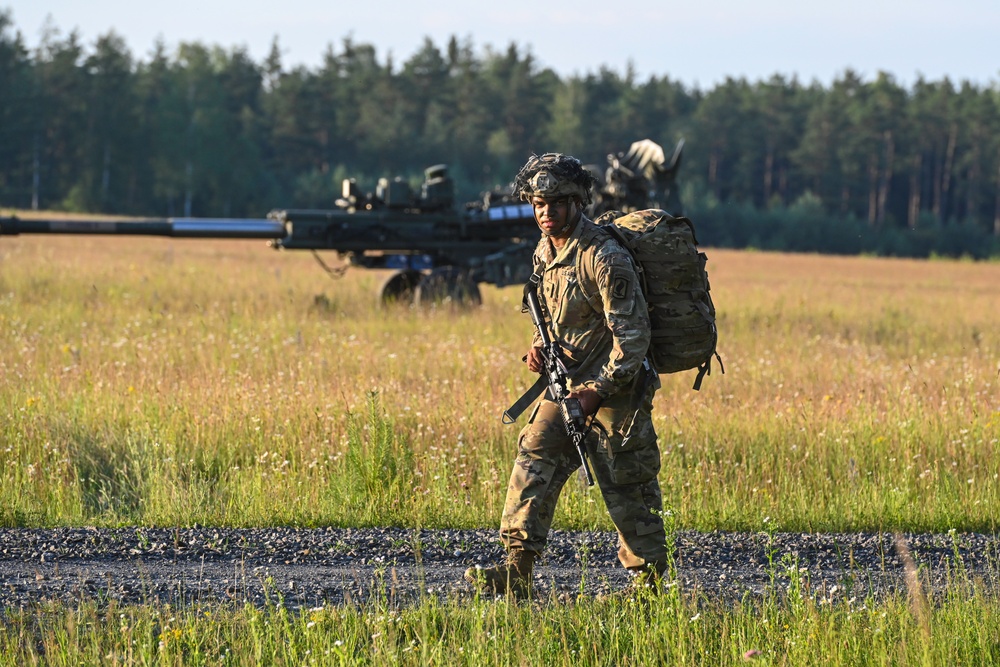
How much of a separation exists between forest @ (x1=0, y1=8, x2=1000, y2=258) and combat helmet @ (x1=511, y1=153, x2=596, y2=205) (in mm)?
70786

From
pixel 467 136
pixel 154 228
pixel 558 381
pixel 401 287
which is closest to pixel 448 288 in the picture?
pixel 401 287

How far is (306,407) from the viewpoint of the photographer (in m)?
9.15

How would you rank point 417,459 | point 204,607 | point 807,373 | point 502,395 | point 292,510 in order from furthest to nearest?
1. point 807,373
2. point 502,395
3. point 417,459
4. point 292,510
5. point 204,607

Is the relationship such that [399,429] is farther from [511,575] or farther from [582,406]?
[582,406]

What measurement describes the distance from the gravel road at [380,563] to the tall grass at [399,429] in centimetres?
A: 42

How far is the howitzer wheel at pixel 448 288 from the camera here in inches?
704

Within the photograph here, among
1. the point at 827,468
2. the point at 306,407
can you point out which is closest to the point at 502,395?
the point at 306,407

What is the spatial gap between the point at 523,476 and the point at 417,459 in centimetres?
279

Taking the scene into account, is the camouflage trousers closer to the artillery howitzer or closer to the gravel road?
the gravel road

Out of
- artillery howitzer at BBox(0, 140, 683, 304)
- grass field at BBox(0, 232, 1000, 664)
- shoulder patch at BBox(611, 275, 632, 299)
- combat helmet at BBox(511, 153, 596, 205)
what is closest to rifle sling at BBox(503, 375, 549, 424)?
shoulder patch at BBox(611, 275, 632, 299)

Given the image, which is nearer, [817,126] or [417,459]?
[417,459]

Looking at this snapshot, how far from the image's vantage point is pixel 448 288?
18031 millimetres

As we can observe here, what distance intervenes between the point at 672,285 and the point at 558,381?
64 centimetres

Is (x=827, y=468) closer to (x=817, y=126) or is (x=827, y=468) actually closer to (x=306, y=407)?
(x=306, y=407)
